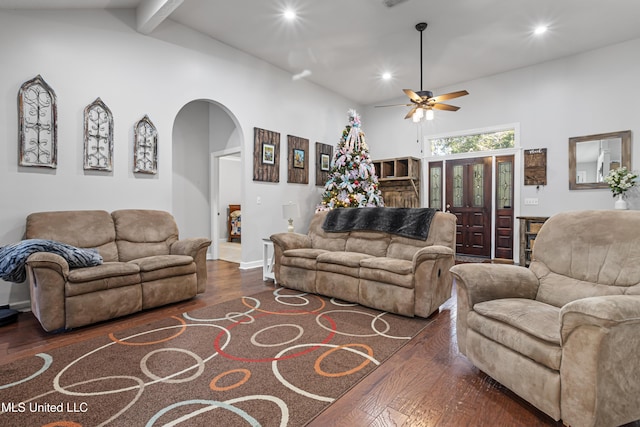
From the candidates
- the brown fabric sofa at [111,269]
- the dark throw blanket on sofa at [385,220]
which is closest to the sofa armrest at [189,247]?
the brown fabric sofa at [111,269]

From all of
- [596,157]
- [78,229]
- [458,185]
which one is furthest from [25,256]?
[596,157]

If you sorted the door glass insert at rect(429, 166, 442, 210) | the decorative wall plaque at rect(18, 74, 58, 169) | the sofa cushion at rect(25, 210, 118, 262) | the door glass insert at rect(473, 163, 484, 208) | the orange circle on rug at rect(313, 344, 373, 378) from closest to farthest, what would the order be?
the orange circle on rug at rect(313, 344, 373, 378) → the sofa cushion at rect(25, 210, 118, 262) → the decorative wall plaque at rect(18, 74, 58, 169) → the door glass insert at rect(473, 163, 484, 208) → the door glass insert at rect(429, 166, 442, 210)

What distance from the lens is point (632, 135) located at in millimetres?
4805

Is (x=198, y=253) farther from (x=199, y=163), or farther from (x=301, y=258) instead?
(x=199, y=163)

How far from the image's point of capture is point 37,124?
10.6 ft

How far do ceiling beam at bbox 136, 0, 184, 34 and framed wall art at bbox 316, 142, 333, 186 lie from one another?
138 inches

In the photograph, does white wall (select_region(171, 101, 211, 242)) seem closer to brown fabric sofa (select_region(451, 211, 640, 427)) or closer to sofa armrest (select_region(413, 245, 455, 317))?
sofa armrest (select_region(413, 245, 455, 317))

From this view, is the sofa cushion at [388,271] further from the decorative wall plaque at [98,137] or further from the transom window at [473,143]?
the transom window at [473,143]

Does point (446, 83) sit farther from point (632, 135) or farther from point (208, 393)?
point (208, 393)

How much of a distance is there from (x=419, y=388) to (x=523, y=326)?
2.20ft

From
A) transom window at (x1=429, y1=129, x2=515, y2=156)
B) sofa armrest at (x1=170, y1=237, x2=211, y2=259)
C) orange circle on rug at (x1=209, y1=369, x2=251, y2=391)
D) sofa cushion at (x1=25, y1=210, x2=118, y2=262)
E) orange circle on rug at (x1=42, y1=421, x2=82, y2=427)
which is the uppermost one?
transom window at (x1=429, y1=129, x2=515, y2=156)

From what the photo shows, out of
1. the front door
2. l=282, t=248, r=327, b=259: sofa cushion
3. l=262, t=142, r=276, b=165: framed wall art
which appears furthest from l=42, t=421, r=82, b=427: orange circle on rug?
the front door

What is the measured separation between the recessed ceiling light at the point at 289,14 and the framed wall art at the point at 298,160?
2.06 metres

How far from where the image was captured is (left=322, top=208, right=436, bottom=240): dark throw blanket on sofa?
11.4 ft
